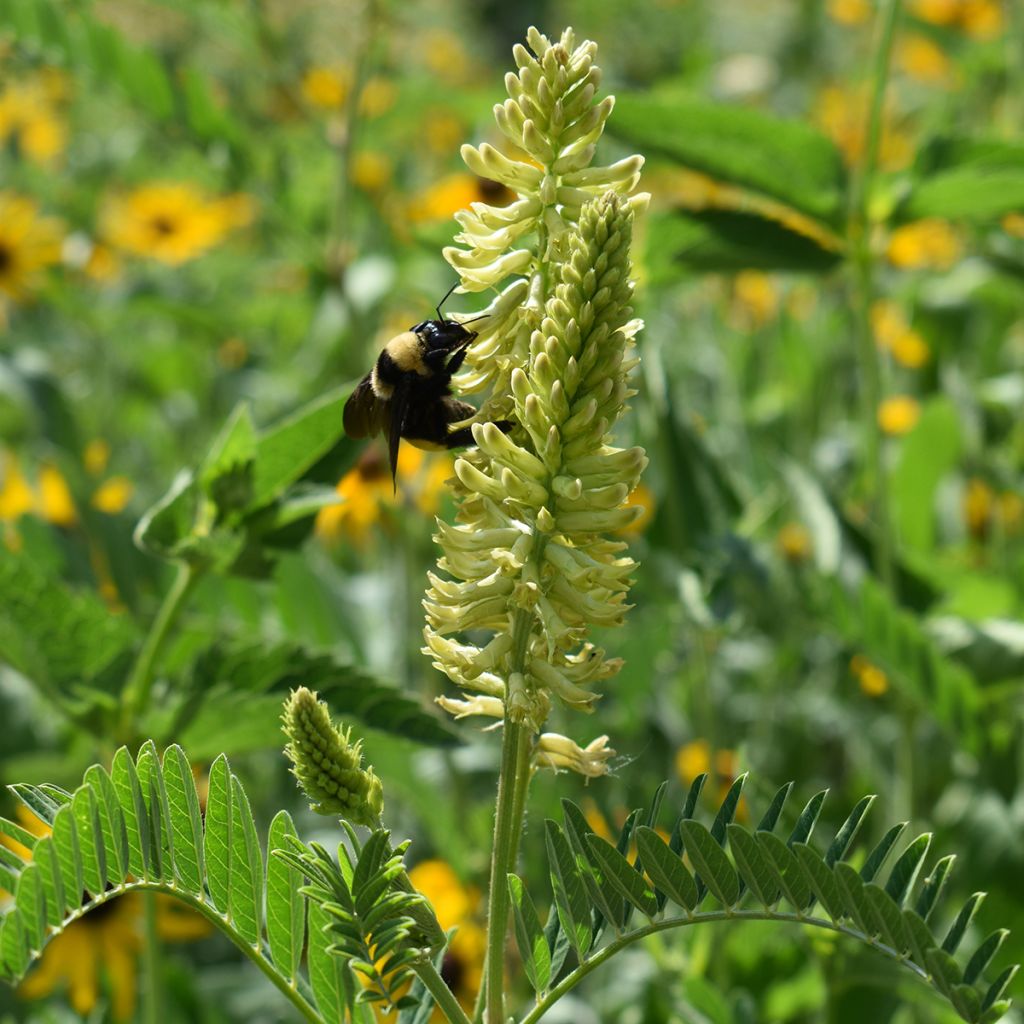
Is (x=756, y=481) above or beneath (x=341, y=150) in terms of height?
beneath

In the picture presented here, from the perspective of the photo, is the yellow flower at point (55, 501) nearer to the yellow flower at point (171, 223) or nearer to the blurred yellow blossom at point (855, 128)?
the yellow flower at point (171, 223)

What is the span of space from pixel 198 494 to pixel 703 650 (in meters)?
0.83

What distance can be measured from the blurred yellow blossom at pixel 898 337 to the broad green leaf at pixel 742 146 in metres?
1.05

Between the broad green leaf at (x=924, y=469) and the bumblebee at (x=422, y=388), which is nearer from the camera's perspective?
the bumblebee at (x=422, y=388)

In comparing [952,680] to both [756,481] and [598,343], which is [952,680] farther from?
[598,343]

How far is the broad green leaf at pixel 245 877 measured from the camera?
896 millimetres

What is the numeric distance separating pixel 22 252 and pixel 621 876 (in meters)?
Answer: 3.20

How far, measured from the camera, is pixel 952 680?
1.69 meters

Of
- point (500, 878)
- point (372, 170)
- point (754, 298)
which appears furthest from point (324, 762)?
point (372, 170)

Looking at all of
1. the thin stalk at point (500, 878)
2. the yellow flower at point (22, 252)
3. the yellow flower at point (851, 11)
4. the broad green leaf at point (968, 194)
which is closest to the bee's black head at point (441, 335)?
the thin stalk at point (500, 878)

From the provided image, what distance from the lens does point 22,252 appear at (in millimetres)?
3648

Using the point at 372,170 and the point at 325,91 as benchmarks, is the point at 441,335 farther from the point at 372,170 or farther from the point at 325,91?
the point at 325,91

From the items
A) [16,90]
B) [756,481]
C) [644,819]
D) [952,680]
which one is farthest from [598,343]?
[16,90]

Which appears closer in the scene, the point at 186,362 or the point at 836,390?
the point at 836,390
